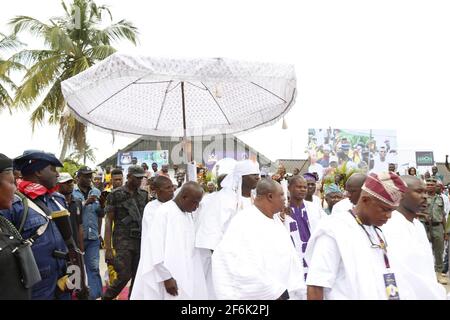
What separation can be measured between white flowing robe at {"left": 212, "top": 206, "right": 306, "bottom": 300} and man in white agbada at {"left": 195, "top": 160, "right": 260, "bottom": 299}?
1.30 meters

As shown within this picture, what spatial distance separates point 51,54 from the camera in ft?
73.4

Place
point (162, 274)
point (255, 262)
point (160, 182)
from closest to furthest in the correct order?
point (255, 262) → point (162, 274) → point (160, 182)

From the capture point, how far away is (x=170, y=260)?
5020 millimetres

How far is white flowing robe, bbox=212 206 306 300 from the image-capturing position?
11.6 ft

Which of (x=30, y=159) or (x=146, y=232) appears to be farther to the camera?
(x=146, y=232)

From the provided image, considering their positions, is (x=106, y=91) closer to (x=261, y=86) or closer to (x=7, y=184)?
(x=261, y=86)

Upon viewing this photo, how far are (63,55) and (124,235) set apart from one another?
17110 millimetres

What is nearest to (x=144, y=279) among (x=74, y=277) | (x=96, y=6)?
(x=74, y=277)

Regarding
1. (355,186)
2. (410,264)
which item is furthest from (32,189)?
(355,186)

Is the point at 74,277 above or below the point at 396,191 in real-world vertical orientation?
below

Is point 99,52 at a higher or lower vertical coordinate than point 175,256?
higher

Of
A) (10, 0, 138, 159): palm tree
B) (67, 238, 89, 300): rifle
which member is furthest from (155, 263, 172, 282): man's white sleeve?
(10, 0, 138, 159): palm tree

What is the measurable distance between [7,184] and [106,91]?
288 centimetres

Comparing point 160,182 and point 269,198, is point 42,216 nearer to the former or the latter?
point 269,198
